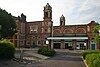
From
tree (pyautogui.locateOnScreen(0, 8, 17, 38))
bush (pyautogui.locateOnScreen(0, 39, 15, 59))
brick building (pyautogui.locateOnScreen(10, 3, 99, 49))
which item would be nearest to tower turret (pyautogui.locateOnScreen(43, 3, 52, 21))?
brick building (pyautogui.locateOnScreen(10, 3, 99, 49))

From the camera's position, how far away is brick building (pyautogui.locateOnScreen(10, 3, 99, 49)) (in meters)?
51.8

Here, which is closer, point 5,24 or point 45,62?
point 45,62

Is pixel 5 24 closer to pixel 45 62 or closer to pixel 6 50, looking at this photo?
pixel 6 50

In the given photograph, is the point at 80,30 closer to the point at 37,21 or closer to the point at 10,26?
the point at 37,21

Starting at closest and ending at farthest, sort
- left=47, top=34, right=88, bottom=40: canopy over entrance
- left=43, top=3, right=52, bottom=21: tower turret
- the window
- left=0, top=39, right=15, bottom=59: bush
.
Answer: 1. left=0, top=39, right=15, bottom=59: bush
2. left=47, top=34, right=88, bottom=40: canopy over entrance
3. left=43, top=3, right=52, bottom=21: tower turret
4. the window

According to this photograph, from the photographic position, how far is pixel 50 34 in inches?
2195

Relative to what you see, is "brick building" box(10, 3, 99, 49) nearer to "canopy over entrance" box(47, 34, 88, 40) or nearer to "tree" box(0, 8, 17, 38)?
"canopy over entrance" box(47, 34, 88, 40)

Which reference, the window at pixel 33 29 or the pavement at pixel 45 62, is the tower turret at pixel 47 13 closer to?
the window at pixel 33 29

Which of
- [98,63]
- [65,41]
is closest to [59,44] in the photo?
[65,41]

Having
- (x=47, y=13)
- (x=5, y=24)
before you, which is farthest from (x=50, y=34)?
(x=5, y=24)

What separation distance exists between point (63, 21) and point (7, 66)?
43987 millimetres

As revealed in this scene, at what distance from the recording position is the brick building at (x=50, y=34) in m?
51.8

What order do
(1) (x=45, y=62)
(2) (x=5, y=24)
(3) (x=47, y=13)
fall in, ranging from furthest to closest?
(3) (x=47, y=13), (2) (x=5, y=24), (1) (x=45, y=62)

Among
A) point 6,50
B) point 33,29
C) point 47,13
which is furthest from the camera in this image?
point 33,29
